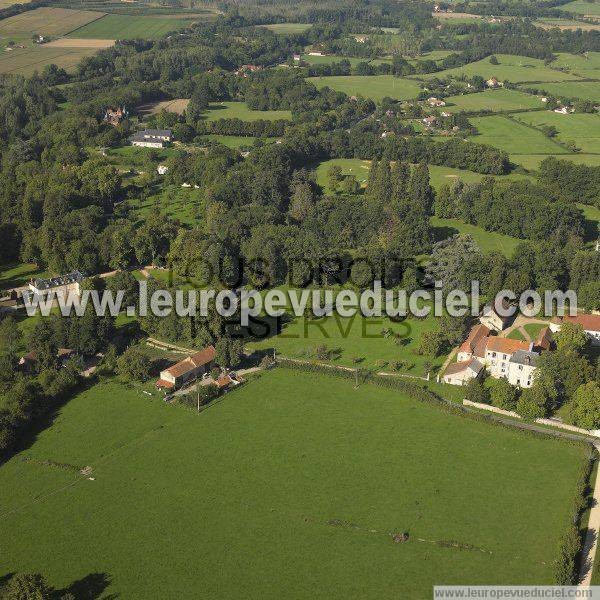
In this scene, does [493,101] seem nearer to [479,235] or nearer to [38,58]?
[479,235]

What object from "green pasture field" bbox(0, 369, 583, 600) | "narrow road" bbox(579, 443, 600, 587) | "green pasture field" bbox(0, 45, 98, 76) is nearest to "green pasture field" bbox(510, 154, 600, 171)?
"green pasture field" bbox(0, 369, 583, 600)

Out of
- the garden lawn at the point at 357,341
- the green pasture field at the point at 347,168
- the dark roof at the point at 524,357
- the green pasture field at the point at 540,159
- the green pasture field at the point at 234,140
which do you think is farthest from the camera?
the green pasture field at the point at 234,140

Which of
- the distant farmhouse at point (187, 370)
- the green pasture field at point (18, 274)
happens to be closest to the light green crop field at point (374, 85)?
the green pasture field at point (18, 274)

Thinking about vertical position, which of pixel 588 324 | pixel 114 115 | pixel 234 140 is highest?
pixel 114 115

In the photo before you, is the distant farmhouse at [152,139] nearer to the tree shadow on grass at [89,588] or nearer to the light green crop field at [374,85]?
the light green crop field at [374,85]

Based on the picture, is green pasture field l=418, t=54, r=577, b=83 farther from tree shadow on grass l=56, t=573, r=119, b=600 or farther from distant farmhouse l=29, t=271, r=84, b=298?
tree shadow on grass l=56, t=573, r=119, b=600

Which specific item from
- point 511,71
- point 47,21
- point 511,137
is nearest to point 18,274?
point 511,137
